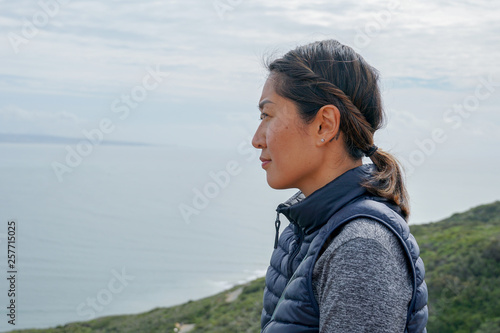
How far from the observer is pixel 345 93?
169cm

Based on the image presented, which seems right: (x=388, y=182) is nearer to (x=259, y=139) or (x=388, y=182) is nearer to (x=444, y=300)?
(x=259, y=139)

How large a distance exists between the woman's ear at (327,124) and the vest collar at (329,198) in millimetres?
126

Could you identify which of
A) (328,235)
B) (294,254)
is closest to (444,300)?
(294,254)

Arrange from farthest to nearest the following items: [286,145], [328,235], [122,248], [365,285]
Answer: [122,248] → [286,145] → [328,235] → [365,285]

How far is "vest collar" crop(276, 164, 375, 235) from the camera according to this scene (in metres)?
1.59

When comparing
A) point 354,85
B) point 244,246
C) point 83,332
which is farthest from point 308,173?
point 244,246

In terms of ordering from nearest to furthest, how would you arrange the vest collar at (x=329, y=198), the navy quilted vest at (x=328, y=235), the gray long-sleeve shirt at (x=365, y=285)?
the gray long-sleeve shirt at (x=365, y=285), the navy quilted vest at (x=328, y=235), the vest collar at (x=329, y=198)

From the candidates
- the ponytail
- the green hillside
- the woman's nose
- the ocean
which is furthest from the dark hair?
the ocean

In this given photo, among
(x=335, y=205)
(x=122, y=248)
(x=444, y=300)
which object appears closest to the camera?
(x=335, y=205)

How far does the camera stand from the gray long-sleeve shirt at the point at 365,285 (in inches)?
52.0

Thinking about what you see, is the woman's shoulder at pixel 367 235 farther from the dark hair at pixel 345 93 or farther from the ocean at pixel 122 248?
the ocean at pixel 122 248

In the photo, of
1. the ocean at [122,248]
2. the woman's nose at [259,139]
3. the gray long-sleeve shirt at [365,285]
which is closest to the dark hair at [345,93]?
the woman's nose at [259,139]

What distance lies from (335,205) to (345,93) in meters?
0.36

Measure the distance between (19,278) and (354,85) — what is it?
43498mm
